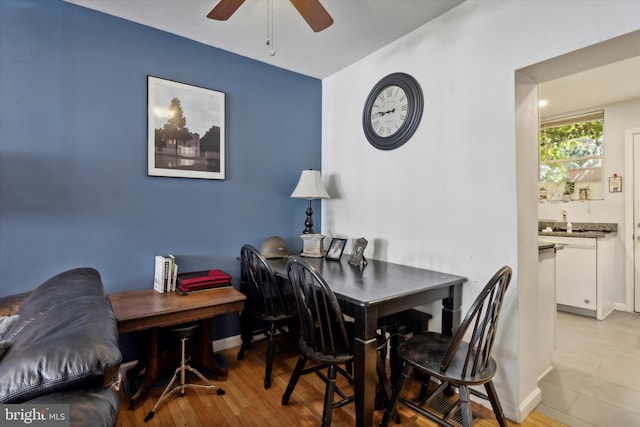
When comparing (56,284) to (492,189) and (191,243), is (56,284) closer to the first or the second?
(191,243)

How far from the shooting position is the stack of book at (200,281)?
83.2 inches

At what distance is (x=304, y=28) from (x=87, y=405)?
2.39 m

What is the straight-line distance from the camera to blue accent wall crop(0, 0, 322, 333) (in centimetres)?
187

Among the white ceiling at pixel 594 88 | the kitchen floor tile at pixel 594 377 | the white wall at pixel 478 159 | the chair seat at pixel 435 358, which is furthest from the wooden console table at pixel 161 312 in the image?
the white ceiling at pixel 594 88

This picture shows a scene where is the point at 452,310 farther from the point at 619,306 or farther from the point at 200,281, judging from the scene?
the point at 619,306

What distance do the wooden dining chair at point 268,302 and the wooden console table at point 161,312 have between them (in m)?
0.17

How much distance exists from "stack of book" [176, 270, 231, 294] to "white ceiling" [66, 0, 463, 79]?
1800 millimetres

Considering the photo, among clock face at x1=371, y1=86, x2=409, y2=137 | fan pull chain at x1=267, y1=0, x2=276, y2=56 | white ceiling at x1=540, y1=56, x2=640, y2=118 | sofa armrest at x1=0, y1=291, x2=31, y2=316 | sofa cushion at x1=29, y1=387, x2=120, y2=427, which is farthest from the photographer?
white ceiling at x1=540, y1=56, x2=640, y2=118

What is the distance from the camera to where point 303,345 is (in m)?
1.69

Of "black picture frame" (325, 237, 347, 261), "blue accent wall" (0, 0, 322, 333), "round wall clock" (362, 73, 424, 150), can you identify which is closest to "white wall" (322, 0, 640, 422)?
"round wall clock" (362, 73, 424, 150)

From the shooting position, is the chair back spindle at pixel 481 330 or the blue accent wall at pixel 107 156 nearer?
the chair back spindle at pixel 481 330

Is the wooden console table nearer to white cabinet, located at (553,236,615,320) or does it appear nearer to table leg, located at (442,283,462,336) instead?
table leg, located at (442,283,462,336)

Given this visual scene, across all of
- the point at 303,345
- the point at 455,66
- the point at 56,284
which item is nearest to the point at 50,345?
the point at 56,284

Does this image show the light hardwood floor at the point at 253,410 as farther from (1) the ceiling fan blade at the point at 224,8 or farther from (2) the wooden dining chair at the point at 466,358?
(1) the ceiling fan blade at the point at 224,8
